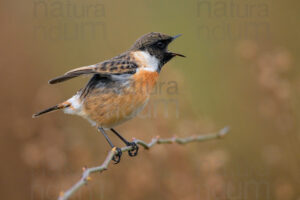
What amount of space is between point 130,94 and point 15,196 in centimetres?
214

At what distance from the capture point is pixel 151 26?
6145mm

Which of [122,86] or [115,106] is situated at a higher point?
[122,86]

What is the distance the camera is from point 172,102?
468 cm

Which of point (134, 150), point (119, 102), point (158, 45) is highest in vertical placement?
point (158, 45)

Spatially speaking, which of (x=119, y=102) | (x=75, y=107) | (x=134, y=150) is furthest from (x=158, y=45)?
(x=134, y=150)

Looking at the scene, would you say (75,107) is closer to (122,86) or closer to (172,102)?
(122,86)

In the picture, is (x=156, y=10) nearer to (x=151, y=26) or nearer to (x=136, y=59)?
(x=151, y=26)

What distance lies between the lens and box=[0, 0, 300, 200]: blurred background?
4.12 metres

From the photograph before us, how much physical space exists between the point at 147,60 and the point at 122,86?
46 centimetres

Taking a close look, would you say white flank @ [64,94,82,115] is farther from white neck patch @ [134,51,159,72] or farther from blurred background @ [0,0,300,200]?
white neck patch @ [134,51,159,72]

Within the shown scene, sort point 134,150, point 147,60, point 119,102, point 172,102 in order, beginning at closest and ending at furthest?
point 119,102, point 147,60, point 134,150, point 172,102

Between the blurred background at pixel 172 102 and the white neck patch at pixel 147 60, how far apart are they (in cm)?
32

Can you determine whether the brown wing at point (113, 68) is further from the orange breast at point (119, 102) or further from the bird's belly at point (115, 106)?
the bird's belly at point (115, 106)

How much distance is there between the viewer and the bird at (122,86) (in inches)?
147
